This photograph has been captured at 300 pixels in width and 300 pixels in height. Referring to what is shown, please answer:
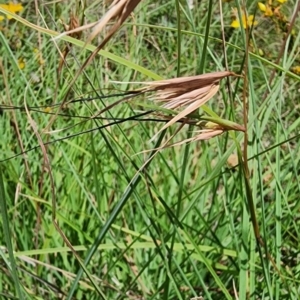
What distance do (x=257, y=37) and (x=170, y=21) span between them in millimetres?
441

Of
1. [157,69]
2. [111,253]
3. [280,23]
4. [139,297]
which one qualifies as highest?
[280,23]

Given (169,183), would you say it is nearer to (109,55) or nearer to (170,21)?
(109,55)

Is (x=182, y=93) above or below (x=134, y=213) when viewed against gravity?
above

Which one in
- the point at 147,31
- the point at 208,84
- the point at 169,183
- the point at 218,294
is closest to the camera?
the point at 208,84

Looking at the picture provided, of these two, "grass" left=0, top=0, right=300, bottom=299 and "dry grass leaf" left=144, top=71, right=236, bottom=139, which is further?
"grass" left=0, top=0, right=300, bottom=299

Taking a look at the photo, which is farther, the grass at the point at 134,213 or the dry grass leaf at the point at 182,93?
the grass at the point at 134,213

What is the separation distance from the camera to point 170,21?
3.06 m

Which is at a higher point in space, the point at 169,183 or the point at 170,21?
the point at 170,21

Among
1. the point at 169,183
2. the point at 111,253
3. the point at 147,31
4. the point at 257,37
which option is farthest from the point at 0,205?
the point at 257,37

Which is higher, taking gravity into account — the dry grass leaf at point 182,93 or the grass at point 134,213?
the dry grass leaf at point 182,93

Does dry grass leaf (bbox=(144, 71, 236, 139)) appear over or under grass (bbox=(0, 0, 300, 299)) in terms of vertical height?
over

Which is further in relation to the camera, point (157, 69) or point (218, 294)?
point (157, 69)

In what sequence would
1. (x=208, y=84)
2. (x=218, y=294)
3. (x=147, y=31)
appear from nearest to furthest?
(x=208, y=84)
(x=218, y=294)
(x=147, y=31)

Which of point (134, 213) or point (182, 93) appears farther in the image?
point (134, 213)
